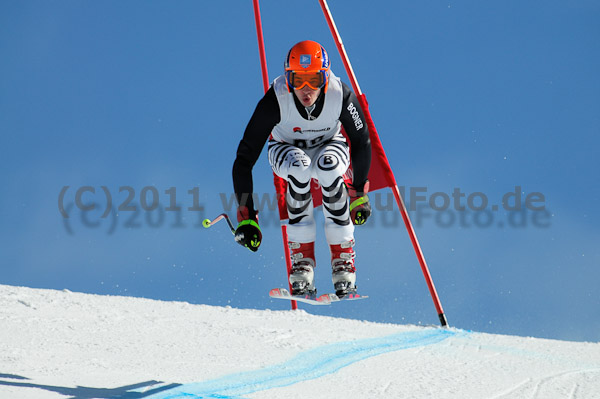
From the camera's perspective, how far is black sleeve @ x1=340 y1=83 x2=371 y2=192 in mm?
5578

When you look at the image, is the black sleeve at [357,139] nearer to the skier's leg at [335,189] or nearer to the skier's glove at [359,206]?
the skier's glove at [359,206]

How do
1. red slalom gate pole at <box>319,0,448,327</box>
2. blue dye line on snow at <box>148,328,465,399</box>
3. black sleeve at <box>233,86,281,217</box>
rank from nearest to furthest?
black sleeve at <box>233,86,281,217</box> < blue dye line on snow at <box>148,328,465,399</box> < red slalom gate pole at <box>319,0,448,327</box>

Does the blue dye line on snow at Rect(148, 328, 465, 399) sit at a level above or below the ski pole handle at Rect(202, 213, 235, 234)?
below

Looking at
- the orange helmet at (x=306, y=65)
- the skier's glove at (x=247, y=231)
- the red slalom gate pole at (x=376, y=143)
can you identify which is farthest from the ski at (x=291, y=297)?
the red slalom gate pole at (x=376, y=143)

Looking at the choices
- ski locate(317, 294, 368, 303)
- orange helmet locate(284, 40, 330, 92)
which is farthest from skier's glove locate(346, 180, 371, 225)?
orange helmet locate(284, 40, 330, 92)

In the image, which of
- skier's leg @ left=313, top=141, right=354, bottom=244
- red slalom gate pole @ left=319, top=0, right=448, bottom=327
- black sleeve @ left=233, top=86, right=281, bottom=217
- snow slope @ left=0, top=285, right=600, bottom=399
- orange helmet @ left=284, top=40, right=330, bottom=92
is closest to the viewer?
orange helmet @ left=284, top=40, right=330, bottom=92

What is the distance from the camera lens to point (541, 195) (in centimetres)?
739

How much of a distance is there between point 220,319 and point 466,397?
386 cm

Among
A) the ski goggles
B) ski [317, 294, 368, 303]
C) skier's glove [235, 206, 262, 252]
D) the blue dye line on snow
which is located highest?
the ski goggles

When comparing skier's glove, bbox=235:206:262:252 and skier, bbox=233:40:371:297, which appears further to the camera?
skier's glove, bbox=235:206:262:252

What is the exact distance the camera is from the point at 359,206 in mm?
5555

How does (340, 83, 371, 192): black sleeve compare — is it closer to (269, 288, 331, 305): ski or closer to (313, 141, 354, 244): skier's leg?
(313, 141, 354, 244): skier's leg

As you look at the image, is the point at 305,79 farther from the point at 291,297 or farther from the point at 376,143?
the point at 376,143

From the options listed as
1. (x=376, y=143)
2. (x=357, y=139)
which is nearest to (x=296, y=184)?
(x=357, y=139)
